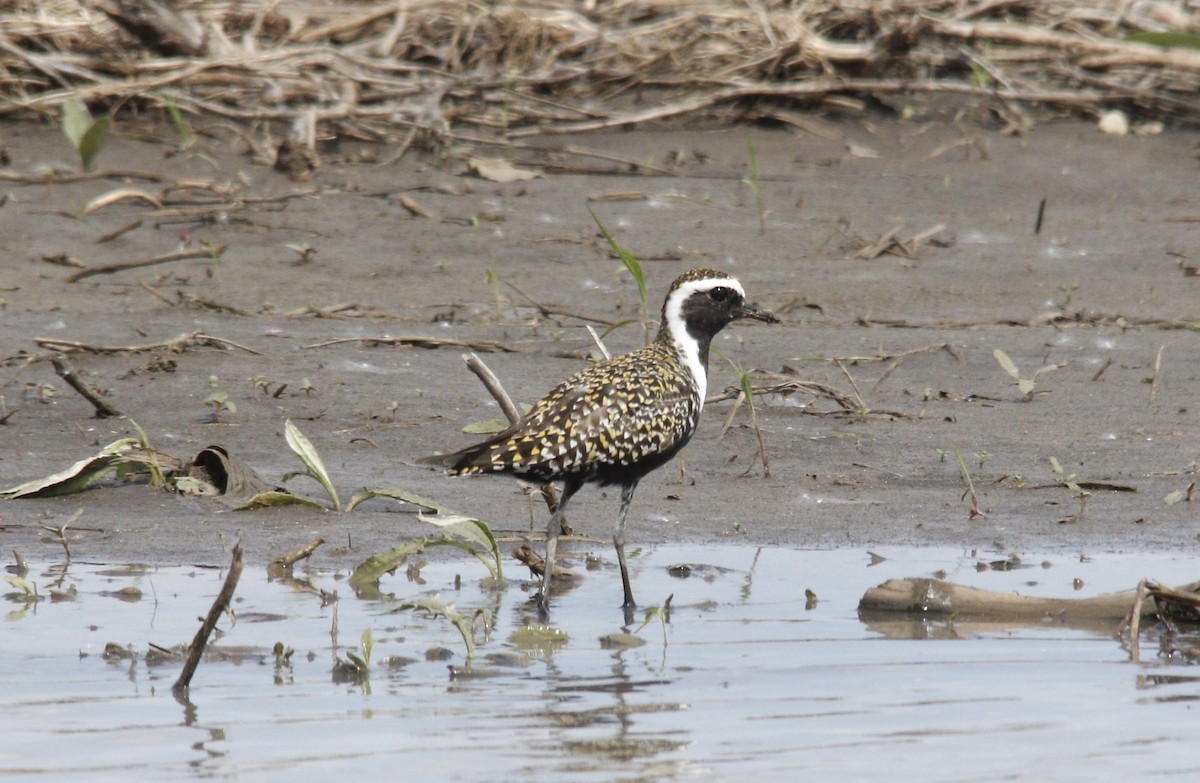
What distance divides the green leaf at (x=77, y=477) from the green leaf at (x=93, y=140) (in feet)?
13.6

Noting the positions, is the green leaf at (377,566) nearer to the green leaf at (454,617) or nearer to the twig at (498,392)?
the green leaf at (454,617)

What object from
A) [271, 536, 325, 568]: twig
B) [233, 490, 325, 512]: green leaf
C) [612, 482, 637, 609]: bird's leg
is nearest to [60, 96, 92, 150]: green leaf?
[233, 490, 325, 512]: green leaf

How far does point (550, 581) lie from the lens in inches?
259

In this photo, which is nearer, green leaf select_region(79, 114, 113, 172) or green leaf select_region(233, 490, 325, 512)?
green leaf select_region(233, 490, 325, 512)

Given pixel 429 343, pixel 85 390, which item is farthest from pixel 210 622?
pixel 429 343

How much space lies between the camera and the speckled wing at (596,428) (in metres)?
6.29

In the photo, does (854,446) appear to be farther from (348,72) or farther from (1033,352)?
(348,72)

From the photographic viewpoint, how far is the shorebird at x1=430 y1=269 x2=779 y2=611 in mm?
6305

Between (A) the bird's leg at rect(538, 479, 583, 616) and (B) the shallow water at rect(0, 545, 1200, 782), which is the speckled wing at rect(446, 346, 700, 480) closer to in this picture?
(A) the bird's leg at rect(538, 479, 583, 616)

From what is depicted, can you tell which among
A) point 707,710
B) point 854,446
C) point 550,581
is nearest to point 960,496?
point 854,446

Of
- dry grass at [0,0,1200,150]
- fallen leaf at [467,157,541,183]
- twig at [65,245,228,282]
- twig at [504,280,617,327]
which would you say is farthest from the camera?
dry grass at [0,0,1200,150]

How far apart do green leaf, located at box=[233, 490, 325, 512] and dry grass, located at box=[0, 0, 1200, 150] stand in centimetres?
518

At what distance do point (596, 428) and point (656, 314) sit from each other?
397 centimetres

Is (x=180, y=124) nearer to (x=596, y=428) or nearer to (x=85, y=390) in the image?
(x=85, y=390)
